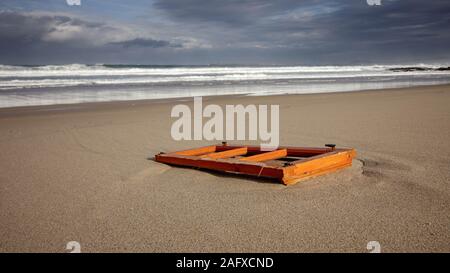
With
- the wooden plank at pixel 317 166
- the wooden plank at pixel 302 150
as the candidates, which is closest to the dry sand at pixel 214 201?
the wooden plank at pixel 317 166

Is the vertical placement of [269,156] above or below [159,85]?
below

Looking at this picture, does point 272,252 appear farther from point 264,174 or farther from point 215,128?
point 215,128

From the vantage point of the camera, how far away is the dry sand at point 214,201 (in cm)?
270

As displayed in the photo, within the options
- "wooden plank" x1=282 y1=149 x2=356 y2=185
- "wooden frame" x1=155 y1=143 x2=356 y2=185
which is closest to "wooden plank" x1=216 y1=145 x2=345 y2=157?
"wooden frame" x1=155 y1=143 x2=356 y2=185

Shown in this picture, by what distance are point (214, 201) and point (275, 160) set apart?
1.63m

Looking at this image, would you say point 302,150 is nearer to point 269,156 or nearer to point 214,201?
point 269,156

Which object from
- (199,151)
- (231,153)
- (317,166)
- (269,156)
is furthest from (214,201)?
(199,151)

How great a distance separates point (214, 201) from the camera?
350 centimetres

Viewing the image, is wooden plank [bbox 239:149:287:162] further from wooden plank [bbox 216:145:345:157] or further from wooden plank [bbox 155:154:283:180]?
wooden plank [bbox 155:154:283:180]

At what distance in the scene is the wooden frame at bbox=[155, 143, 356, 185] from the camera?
3798mm

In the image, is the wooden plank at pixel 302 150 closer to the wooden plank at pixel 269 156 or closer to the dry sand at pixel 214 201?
the wooden plank at pixel 269 156

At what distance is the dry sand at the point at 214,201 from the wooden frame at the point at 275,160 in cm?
10

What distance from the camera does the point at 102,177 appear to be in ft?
14.2
